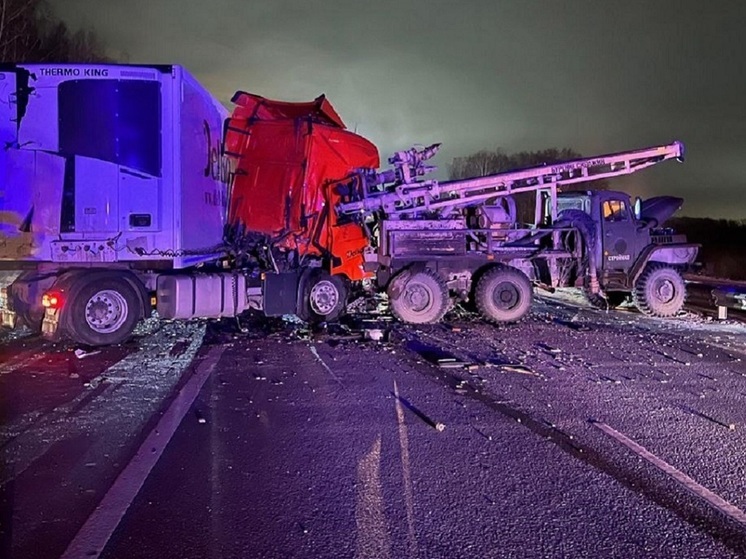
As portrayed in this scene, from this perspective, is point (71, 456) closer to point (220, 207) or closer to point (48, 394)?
point (48, 394)

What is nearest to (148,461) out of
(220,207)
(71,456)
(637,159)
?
(71,456)

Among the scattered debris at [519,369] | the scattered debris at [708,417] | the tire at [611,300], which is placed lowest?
the scattered debris at [708,417]

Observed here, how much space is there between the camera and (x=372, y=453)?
5.46 m

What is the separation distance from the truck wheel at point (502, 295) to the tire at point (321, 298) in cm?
278

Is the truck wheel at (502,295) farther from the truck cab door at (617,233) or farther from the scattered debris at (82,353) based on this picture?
the scattered debris at (82,353)

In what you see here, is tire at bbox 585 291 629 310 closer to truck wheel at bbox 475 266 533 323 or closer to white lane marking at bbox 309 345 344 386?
truck wheel at bbox 475 266 533 323

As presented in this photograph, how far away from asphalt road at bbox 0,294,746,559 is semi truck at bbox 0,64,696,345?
145 cm

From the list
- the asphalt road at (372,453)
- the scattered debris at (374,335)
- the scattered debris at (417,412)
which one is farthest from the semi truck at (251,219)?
the scattered debris at (417,412)

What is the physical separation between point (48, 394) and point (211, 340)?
3.91 metres

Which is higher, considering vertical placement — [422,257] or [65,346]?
[422,257]

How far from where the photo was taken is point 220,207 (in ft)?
40.9

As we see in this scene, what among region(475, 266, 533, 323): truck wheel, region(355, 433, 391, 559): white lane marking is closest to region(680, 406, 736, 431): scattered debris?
region(355, 433, 391, 559): white lane marking

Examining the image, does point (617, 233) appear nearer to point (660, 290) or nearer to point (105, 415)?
point (660, 290)

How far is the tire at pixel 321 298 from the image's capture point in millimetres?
Result: 12484
